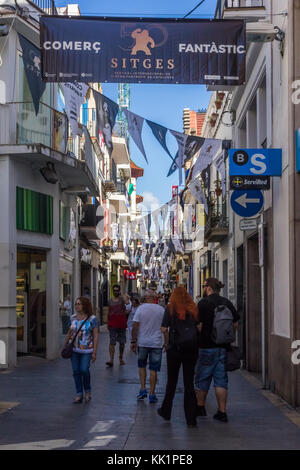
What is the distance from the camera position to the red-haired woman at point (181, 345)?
31.0 ft

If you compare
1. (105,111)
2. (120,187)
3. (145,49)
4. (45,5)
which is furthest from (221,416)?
(120,187)

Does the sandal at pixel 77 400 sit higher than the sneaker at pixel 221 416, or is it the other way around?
the sneaker at pixel 221 416

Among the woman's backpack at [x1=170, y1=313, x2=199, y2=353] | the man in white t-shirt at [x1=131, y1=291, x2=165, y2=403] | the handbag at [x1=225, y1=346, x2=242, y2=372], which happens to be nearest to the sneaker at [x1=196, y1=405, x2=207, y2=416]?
the handbag at [x1=225, y1=346, x2=242, y2=372]

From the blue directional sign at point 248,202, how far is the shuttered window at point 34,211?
224 inches

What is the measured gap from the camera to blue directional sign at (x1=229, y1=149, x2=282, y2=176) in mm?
11664

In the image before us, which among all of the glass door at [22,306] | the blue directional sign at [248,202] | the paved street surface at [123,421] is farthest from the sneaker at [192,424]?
the glass door at [22,306]

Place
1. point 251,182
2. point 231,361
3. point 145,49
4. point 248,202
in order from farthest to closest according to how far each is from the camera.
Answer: point 248,202 < point 251,182 < point 145,49 < point 231,361

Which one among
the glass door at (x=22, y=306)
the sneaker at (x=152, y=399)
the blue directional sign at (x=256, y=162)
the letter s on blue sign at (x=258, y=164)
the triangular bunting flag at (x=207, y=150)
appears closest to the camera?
the sneaker at (x=152, y=399)

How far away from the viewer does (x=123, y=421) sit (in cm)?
941

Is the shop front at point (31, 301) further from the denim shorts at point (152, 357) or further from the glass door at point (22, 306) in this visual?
the denim shorts at point (152, 357)

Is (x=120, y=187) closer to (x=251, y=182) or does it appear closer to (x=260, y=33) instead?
(x=251, y=182)

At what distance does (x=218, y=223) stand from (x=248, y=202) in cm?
891

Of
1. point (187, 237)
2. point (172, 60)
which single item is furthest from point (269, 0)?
point (187, 237)

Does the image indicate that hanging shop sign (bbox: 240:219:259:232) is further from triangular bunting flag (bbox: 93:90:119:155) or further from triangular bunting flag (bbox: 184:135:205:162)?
triangular bunting flag (bbox: 93:90:119:155)
